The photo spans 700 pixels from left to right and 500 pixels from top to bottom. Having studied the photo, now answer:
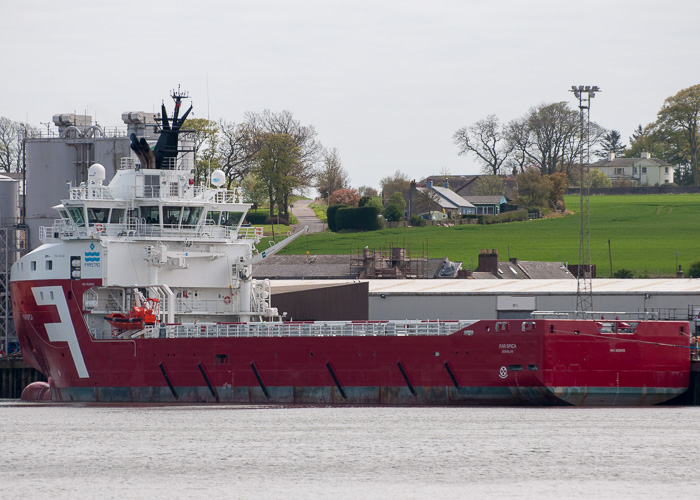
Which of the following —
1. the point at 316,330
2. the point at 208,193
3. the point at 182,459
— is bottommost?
the point at 182,459

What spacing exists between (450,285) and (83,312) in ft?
59.6

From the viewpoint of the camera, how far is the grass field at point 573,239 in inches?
3314

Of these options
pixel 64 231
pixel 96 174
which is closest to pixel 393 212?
pixel 96 174

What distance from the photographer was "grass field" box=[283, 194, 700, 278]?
84.2 metres

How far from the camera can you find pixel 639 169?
15762 cm

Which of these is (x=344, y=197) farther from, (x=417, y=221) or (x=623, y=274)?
(x=623, y=274)

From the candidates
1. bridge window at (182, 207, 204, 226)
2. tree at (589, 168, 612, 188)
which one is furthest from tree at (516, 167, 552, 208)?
bridge window at (182, 207, 204, 226)

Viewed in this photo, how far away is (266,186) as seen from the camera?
107250 mm

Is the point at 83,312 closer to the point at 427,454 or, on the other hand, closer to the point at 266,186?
the point at 427,454

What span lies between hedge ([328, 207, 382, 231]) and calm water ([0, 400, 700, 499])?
6293 cm

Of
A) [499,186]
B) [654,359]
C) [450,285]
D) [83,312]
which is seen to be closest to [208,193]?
[83,312]

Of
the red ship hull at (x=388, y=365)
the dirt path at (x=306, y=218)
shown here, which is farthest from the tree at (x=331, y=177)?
the red ship hull at (x=388, y=365)

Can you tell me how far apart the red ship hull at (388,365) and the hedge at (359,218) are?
5916cm

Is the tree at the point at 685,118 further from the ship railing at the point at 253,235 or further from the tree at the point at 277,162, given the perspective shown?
the ship railing at the point at 253,235
